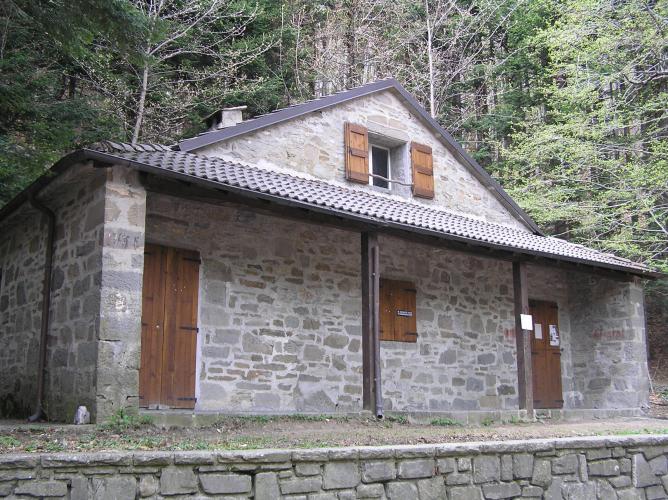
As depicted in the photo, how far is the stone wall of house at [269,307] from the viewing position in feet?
28.6

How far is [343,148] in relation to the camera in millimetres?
11305

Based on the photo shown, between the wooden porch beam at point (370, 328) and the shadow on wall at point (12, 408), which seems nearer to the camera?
the wooden porch beam at point (370, 328)

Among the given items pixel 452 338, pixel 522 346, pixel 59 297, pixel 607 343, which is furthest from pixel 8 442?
pixel 607 343

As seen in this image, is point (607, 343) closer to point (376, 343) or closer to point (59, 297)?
point (376, 343)

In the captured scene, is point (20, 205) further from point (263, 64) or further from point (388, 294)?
point (263, 64)

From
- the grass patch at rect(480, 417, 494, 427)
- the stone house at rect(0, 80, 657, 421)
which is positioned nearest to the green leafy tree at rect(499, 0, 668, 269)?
the stone house at rect(0, 80, 657, 421)

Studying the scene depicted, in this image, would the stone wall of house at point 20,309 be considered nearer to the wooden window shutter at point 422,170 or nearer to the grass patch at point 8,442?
the grass patch at point 8,442

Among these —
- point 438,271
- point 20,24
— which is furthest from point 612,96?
point 20,24

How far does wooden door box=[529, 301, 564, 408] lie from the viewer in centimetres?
1284

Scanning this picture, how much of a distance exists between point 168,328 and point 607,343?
8.59m

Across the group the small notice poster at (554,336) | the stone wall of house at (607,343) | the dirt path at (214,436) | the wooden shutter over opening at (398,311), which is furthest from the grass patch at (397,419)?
the stone wall of house at (607,343)

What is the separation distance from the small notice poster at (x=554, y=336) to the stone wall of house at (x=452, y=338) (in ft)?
4.58

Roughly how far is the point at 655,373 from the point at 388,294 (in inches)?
379

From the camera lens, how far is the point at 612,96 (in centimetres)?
1620
